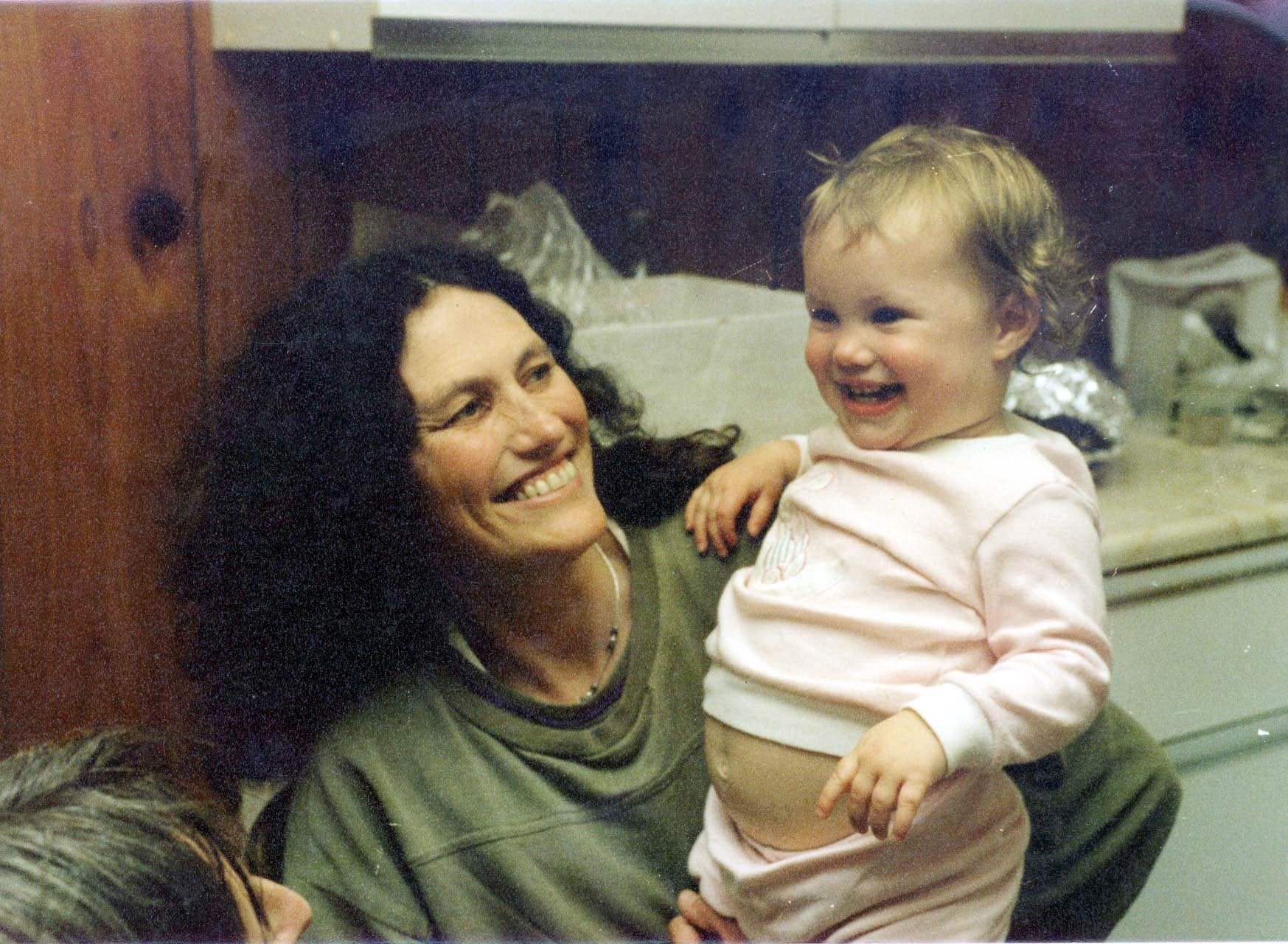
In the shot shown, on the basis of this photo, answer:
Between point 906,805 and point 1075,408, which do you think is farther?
point 1075,408

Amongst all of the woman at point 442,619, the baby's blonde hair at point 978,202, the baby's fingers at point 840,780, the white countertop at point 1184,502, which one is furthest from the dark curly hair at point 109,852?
the white countertop at point 1184,502

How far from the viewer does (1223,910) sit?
739 millimetres

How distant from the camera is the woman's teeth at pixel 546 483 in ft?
2.07

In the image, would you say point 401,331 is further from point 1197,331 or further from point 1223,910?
point 1197,331

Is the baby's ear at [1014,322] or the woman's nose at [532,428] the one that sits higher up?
the baby's ear at [1014,322]

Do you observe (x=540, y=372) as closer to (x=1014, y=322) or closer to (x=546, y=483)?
(x=546, y=483)

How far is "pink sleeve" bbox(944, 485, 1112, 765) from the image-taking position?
526mm

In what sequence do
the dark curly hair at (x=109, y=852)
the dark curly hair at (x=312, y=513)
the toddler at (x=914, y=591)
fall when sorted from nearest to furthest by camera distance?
1. the dark curly hair at (x=109, y=852)
2. the toddler at (x=914, y=591)
3. the dark curly hair at (x=312, y=513)

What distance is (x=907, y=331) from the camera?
1.79 feet

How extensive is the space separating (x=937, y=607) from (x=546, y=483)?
0.21 meters

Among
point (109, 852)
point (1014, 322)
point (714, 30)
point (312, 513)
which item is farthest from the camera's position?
point (714, 30)

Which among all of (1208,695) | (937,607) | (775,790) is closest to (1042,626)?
(937,607)

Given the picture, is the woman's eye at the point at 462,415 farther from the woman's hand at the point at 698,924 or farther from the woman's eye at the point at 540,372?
the woman's hand at the point at 698,924

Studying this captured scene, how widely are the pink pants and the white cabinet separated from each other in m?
0.28
